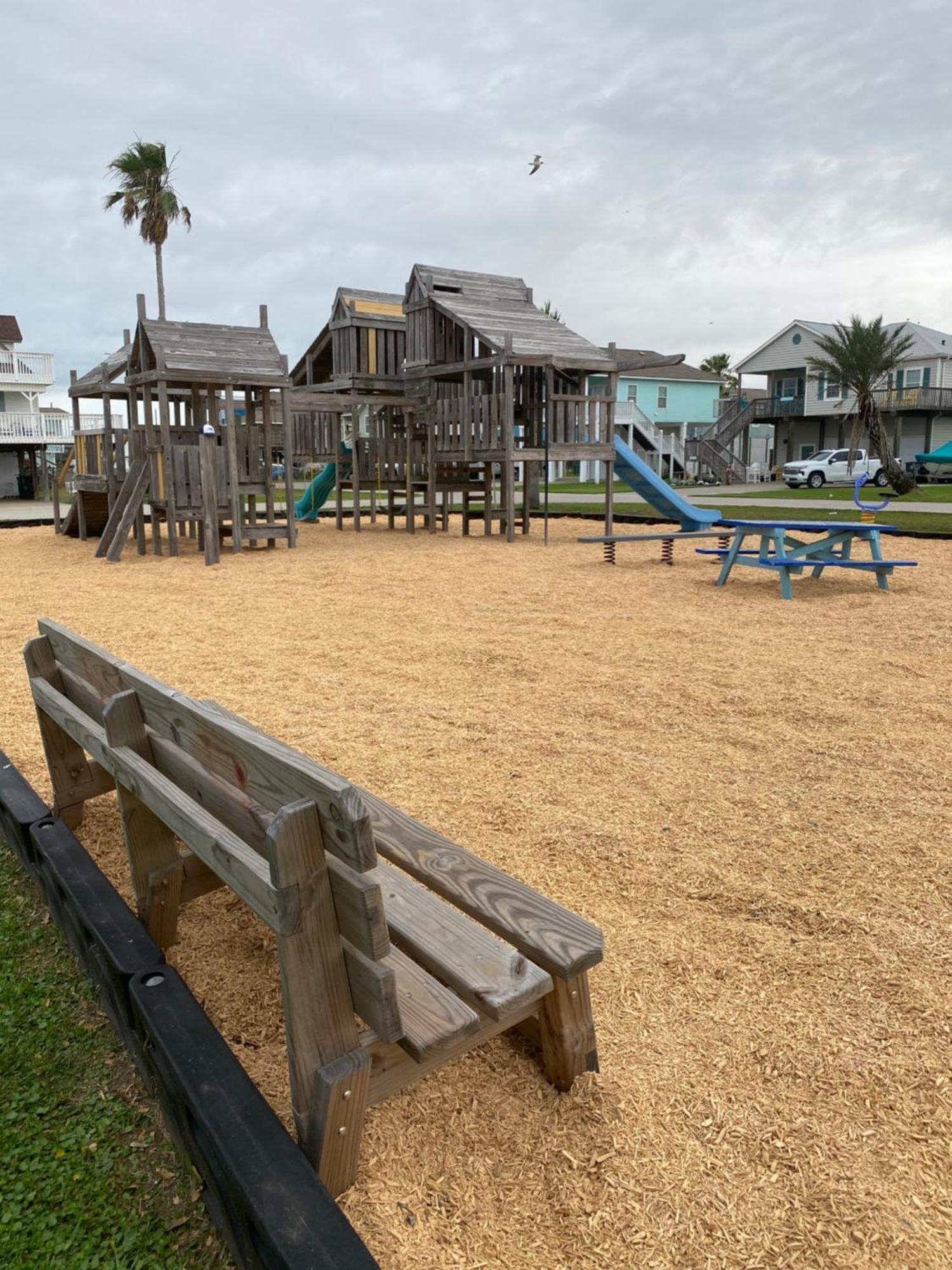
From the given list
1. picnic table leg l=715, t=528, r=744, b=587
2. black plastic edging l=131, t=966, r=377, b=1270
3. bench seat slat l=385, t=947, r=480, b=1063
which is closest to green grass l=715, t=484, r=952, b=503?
picnic table leg l=715, t=528, r=744, b=587

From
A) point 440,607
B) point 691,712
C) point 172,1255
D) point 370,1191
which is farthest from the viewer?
point 440,607

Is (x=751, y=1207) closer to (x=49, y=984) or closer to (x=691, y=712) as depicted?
(x=49, y=984)

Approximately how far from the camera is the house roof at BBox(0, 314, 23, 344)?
40.6 meters

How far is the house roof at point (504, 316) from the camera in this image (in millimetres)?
15875

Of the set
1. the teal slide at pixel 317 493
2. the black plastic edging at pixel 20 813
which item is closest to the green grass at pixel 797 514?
the teal slide at pixel 317 493

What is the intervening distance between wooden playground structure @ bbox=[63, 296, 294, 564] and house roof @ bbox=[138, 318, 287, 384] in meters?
0.02

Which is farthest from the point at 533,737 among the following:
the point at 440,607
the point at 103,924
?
the point at 440,607

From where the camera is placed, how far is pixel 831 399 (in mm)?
47000

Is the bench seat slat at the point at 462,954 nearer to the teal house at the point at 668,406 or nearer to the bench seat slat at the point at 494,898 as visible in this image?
the bench seat slat at the point at 494,898

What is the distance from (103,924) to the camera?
267 cm

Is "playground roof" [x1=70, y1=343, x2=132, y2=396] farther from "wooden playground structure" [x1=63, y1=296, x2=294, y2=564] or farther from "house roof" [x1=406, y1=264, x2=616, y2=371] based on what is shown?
"house roof" [x1=406, y1=264, x2=616, y2=371]

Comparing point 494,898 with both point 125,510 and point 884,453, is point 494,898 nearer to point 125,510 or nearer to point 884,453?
point 125,510

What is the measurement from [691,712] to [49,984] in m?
3.70

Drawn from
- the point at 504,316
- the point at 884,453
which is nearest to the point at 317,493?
the point at 504,316
